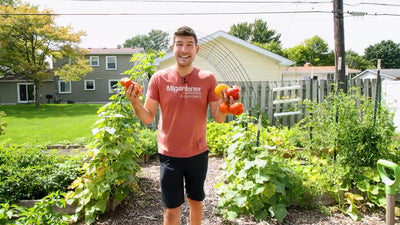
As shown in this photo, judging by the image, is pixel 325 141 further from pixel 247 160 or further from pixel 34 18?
pixel 34 18

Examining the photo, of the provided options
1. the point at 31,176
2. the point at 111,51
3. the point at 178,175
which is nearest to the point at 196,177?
the point at 178,175

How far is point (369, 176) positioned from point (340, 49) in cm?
460

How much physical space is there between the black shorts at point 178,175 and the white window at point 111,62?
2625 cm

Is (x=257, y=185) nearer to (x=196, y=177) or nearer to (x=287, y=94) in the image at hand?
(x=196, y=177)

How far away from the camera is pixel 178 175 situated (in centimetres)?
200

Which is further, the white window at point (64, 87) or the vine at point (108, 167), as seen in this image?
the white window at point (64, 87)

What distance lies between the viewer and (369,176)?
3.05m

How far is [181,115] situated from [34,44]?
72.6ft

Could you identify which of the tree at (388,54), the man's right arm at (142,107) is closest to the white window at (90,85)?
the man's right arm at (142,107)

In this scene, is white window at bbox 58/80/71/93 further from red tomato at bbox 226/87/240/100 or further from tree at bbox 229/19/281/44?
tree at bbox 229/19/281/44

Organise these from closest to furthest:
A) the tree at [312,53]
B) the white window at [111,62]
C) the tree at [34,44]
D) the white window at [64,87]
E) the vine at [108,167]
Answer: the vine at [108,167], the tree at [34,44], the white window at [64,87], the white window at [111,62], the tree at [312,53]

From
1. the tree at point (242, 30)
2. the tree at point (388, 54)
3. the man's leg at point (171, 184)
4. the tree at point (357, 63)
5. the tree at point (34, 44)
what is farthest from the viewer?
the tree at point (388, 54)

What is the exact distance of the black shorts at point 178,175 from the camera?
1980mm

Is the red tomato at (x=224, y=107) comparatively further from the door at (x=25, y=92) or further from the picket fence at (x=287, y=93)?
the door at (x=25, y=92)
